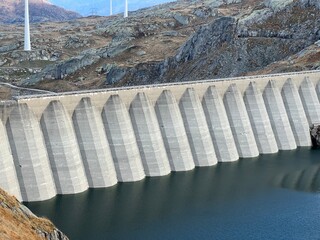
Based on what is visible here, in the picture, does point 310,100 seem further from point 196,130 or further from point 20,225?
point 20,225

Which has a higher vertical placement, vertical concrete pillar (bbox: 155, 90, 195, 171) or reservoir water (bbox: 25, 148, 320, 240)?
vertical concrete pillar (bbox: 155, 90, 195, 171)

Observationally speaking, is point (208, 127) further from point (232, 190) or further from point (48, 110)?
point (48, 110)

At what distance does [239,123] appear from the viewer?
224 feet

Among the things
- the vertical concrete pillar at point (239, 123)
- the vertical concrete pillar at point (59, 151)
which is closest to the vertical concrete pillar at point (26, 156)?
the vertical concrete pillar at point (59, 151)

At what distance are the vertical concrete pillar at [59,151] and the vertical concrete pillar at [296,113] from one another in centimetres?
3606

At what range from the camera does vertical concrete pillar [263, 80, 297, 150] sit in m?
71.6

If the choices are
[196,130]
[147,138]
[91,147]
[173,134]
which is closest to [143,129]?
[147,138]

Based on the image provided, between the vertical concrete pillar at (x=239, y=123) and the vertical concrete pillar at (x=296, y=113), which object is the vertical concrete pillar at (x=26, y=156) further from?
the vertical concrete pillar at (x=296, y=113)

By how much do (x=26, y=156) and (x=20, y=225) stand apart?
18556mm

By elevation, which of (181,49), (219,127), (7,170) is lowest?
(219,127)

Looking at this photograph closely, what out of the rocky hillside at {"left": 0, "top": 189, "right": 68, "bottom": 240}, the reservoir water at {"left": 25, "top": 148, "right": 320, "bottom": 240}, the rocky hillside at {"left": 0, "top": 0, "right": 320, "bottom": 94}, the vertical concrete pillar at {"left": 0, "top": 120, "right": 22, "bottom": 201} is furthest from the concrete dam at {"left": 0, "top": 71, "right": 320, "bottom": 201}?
the rocky hillside at {"left": 0, "top": 0, "right": 320, "bottom": 94}

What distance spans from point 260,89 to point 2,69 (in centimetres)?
10886

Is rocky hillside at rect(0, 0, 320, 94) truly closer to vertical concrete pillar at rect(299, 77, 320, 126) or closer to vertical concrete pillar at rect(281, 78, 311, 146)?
vertical concrete pillar at rect(299, 77, 320, 126)

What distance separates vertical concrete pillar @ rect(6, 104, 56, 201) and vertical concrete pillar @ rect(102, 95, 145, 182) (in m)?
9.48
